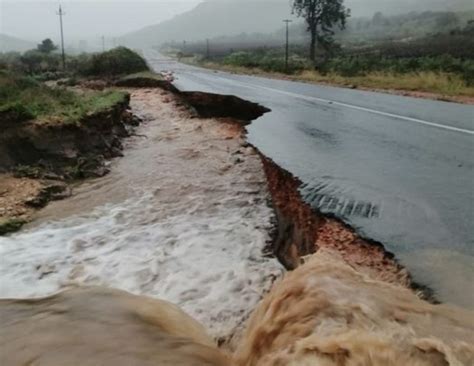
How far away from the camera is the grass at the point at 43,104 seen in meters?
10.2

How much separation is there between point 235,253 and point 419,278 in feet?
7.13

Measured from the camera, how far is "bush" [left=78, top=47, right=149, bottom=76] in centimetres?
3322

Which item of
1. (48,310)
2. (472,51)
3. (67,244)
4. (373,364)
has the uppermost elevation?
(472,51)

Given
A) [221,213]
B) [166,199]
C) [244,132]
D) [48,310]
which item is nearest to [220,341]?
[48,310]

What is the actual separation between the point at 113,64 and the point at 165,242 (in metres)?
30.2

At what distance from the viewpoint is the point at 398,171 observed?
23.0 ft

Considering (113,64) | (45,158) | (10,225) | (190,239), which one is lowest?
(10,225)

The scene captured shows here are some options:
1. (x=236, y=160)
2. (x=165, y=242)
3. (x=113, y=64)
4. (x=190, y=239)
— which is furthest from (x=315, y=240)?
(x=113, y=64)

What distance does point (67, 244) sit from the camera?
602 centimetres

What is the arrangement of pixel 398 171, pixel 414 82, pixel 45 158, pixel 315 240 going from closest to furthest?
1. pixel 315 240
2. pixel 398 171
3. pixel 45 158
4. pixel 414 82

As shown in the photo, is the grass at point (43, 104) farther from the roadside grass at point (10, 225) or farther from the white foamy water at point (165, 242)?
the roadside grass at point (10, 225)

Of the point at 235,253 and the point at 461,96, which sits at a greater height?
the point at 461,96

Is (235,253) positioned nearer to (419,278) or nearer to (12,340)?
(419,278)

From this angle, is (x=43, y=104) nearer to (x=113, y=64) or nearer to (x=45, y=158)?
(x=45, y=158)
